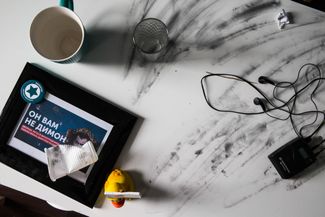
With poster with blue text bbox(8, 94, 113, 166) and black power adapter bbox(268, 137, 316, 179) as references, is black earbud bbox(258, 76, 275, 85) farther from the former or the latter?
poster with blue text bbox(8, 94, 113, 166)

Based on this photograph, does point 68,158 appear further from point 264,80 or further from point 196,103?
point 264,80

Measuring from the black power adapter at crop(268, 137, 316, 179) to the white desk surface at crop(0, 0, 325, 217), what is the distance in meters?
0.02

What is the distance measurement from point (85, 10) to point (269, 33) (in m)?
0.42

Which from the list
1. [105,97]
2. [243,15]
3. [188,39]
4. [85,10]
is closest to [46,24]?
[85,10]

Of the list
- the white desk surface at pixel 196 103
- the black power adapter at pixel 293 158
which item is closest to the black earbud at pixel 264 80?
the white desk surface at pixel 196 103

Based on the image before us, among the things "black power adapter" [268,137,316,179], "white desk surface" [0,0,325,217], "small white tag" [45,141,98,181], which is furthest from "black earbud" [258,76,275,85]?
"small white tag" [45,141,98,181]

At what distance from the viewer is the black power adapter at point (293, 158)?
26.4 inches

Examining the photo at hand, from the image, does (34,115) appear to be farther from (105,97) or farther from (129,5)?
(129,5)

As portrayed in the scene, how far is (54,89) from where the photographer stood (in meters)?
0.71

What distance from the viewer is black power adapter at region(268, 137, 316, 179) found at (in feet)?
2.20

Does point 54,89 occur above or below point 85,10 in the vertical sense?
below

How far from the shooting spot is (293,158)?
67cm

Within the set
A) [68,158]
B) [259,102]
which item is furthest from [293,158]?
[68,158]

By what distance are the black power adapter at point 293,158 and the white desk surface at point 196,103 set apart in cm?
2
